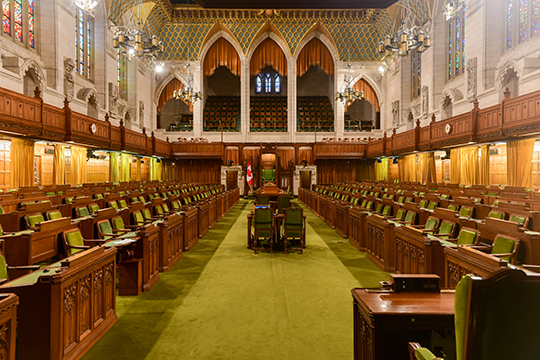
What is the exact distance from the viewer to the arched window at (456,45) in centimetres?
1475

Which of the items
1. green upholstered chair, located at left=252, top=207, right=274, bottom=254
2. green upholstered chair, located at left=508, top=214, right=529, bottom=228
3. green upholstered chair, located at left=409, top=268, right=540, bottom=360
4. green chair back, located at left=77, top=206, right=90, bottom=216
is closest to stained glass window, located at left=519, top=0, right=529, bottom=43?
green upholstered chair, located at left=508, top=214, right=529, bottom=228

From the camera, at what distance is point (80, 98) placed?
1439 cm

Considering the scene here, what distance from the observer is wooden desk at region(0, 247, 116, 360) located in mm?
2174

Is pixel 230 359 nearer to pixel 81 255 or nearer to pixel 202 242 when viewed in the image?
pixel 81 255

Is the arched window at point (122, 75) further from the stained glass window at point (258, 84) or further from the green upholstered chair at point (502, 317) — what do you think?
the green upholstered chair at point (502, 317)

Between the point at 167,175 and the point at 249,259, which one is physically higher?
the point at 167,175

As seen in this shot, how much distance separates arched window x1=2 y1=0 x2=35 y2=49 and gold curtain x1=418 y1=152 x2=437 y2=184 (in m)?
19.2

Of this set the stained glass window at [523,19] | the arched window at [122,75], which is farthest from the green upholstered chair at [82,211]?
the stained glass window at [523,19]

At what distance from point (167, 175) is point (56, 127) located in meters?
10.4

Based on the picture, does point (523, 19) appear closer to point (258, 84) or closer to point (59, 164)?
point (59, 164)

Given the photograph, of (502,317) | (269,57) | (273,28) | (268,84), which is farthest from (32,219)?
(268,84)

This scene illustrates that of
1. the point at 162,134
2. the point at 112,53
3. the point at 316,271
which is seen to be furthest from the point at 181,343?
the point at 162,134

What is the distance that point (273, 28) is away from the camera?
23.1 m

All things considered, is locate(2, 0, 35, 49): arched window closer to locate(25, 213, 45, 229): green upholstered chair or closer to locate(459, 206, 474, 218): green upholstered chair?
locate(25, 213, 45, 229): green upholstered chair
